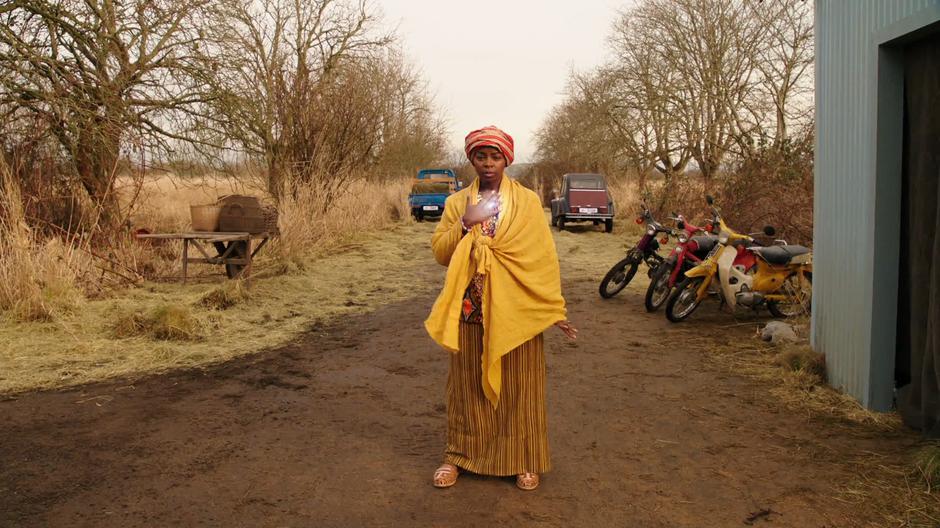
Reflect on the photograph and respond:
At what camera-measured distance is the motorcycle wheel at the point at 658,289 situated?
8680 millimetres

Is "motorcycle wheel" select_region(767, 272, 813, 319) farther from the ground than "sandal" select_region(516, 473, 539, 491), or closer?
farther from the ground

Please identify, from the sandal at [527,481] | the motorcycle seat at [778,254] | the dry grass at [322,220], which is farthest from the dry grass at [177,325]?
the motorcycle seat at [778,254]

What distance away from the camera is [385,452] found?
412cm

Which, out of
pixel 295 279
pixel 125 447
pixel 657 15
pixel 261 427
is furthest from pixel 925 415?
pixel 657 15

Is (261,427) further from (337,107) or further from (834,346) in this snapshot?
(337,107)

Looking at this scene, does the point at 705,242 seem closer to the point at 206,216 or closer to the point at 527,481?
the point at 527,481

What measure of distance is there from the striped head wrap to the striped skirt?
0.84 metres

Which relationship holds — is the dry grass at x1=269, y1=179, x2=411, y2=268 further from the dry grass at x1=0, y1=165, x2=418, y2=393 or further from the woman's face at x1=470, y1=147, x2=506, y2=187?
the woman's face at x1=470, y1=147, x2=506, y2=187

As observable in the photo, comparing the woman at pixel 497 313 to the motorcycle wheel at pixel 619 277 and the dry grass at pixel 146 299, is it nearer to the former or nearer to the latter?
the dry grass at pixel 146 299

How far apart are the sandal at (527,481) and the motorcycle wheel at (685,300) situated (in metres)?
4.91

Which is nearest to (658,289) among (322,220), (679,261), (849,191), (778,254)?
(679,261)

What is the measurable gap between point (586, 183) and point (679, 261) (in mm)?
15115

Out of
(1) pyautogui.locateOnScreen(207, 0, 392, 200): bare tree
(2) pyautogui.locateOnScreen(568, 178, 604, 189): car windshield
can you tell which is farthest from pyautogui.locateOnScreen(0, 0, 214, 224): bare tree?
(2) pyautogui.locateOnScreen(568, 178, 604, 189): car windshield

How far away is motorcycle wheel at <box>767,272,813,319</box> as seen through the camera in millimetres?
7766
